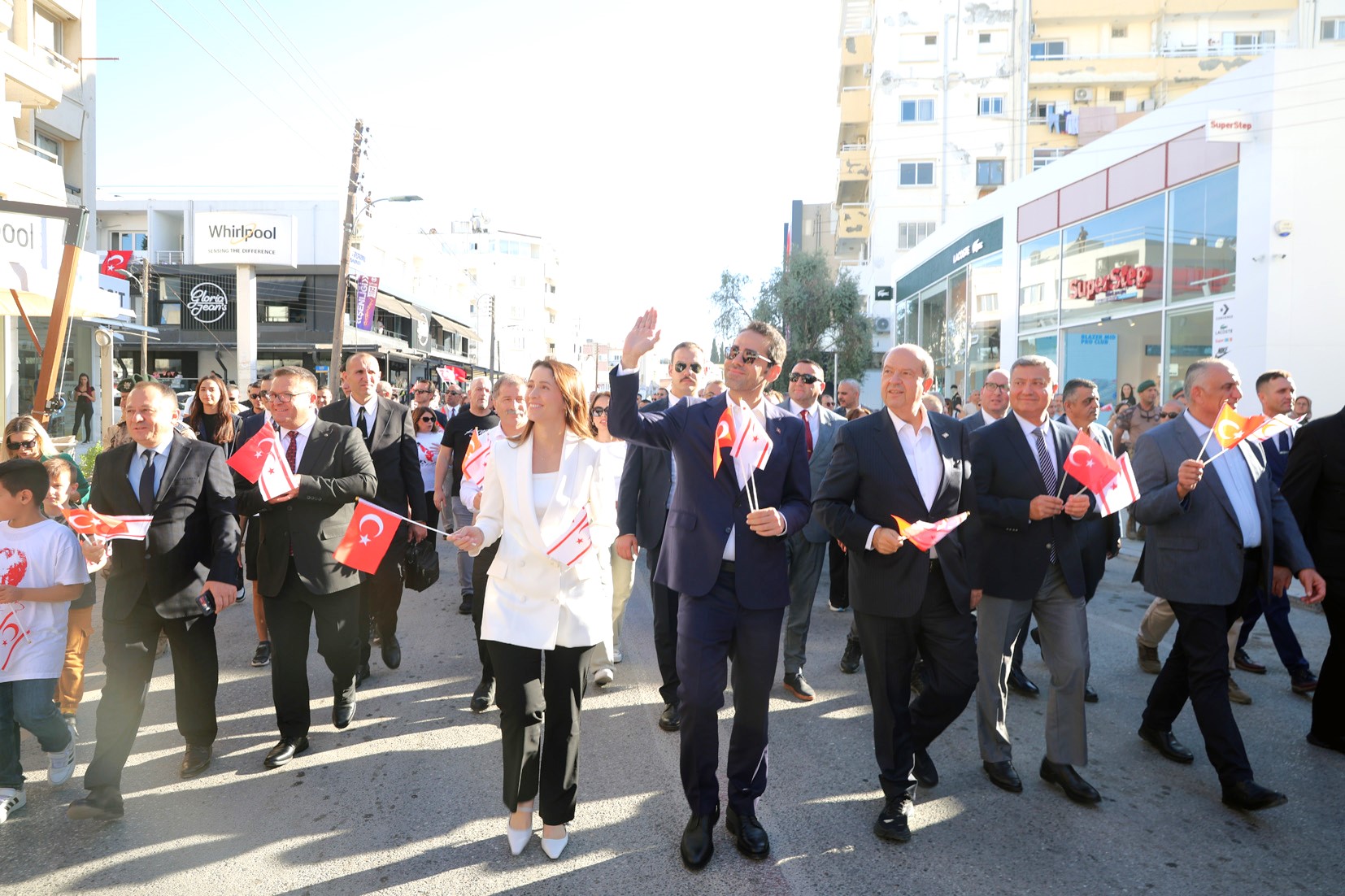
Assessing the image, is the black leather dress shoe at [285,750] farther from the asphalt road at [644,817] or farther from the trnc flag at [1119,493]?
the trnc flag at [1119,493]

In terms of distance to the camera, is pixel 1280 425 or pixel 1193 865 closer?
pixel 1193 865

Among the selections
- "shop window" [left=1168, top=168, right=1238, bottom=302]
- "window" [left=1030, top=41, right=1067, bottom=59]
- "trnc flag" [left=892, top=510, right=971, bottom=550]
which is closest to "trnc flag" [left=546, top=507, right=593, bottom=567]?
"trnc flag" [left=892, top=510, right=971, bottom=550]

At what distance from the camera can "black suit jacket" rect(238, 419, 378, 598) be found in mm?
4836

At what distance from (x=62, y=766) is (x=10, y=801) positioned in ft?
0.99

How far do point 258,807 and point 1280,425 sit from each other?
5559 millimetres

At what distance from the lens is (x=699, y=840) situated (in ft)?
11.7

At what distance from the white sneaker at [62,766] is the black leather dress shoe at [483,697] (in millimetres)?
2083

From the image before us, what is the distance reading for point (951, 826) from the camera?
390 centimetres

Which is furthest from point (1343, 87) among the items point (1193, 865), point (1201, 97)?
point (1193, 865)

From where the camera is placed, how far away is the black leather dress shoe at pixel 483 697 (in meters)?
5.44

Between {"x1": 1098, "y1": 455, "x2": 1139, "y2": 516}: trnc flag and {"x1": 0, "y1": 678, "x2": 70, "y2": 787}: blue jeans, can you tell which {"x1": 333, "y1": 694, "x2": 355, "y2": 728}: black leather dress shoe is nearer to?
{"x1": 0, "y1": 678, "x2": 70, "y2": 787}: blue jeans

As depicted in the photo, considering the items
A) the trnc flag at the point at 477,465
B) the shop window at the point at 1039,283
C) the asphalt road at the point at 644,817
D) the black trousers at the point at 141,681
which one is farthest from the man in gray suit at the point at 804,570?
the shop window at the point at 1039,283

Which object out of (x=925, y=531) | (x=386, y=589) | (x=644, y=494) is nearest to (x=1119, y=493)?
(x=925, y=531)

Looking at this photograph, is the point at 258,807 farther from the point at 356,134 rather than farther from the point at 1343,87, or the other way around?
the point at 356,134
